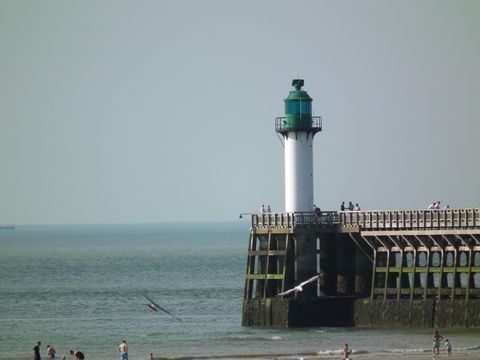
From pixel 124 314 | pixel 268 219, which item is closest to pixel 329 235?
pixel 268 219

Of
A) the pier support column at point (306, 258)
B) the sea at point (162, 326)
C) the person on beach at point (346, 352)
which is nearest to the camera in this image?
the person on beach at point (346, 352)

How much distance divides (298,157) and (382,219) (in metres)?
5.40

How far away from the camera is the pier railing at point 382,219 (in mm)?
62188

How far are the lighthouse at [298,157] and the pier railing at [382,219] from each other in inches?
47.7

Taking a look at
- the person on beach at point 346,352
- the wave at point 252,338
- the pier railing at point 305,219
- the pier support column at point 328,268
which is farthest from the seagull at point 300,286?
the person on beach at point 346,352

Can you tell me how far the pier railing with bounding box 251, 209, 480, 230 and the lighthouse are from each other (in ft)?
3.98

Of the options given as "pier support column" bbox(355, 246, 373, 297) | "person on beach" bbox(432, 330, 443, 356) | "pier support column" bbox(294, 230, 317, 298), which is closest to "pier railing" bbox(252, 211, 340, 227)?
"pier support column" bbox(294, 230, 317, 298)

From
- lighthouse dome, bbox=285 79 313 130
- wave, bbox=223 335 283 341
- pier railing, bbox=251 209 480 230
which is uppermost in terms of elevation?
lighthouse dome, bbox=285 79 313 130

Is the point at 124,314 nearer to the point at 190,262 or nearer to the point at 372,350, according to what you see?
the point at 372,350

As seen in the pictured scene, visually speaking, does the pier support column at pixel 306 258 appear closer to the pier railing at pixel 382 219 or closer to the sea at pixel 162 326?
the pier railing at pixel 382 219

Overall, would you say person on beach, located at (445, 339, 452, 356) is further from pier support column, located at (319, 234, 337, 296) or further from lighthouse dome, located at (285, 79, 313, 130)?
lighthouse dome, located at (285, 79, 313, 130)

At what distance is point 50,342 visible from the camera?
231ft

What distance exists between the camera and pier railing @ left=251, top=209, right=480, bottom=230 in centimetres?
6219

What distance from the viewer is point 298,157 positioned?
222 ft
